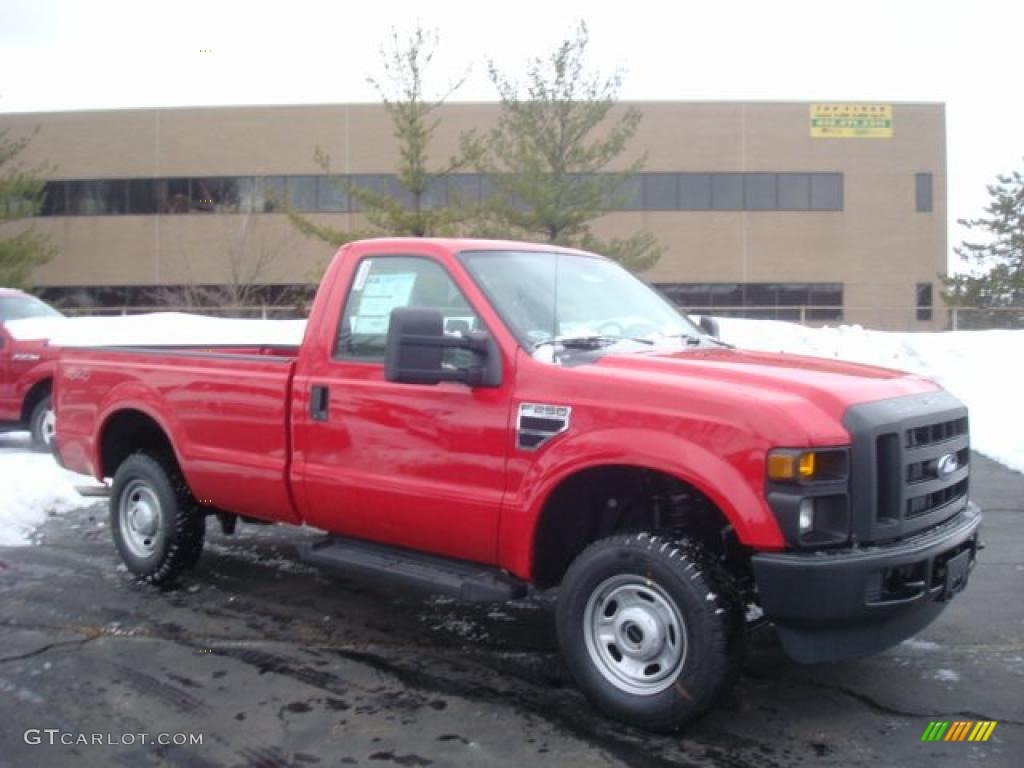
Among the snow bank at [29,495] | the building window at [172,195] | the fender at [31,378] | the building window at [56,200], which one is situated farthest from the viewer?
the building window at [56,200]

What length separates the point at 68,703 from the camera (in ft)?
15.3

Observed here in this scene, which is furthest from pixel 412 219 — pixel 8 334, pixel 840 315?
pixel 840 315

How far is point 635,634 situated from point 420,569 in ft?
3.84

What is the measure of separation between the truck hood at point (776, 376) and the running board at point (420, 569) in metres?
1.11

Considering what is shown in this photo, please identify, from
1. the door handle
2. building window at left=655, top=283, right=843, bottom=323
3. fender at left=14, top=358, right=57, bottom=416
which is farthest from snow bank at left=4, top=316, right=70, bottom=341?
building window at left=655, top=283, right=843, bottom=323

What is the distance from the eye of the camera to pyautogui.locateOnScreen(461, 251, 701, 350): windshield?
491 centimetres

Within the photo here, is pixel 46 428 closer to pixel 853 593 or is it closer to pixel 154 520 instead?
pixel 154 520

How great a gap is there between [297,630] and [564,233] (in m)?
20.3

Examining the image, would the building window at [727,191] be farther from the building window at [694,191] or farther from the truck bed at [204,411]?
the truck bed at [204,411]

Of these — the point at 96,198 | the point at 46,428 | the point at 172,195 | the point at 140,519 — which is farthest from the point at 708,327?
the point at 96,198

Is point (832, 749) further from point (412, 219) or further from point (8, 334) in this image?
point (412, 219)

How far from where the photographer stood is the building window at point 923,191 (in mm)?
38375

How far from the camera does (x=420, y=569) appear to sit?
16.4ft

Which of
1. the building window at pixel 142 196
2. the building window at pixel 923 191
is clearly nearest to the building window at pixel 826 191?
the building window at pixel 923 191
